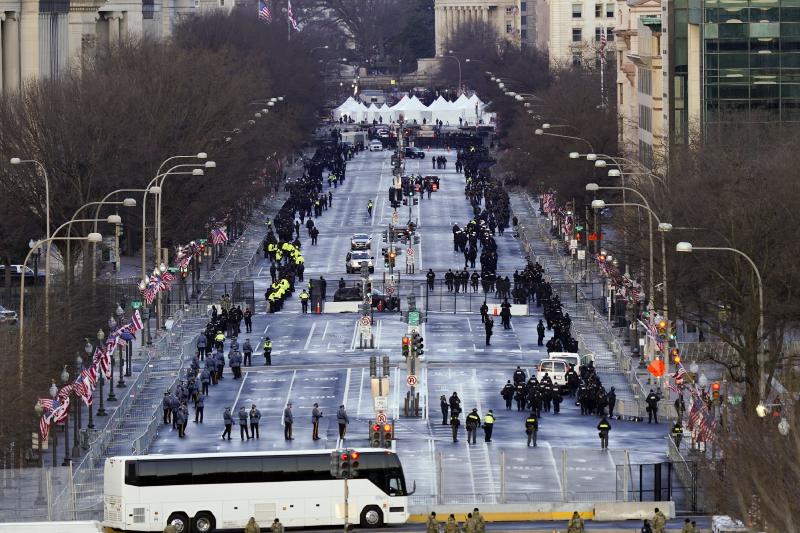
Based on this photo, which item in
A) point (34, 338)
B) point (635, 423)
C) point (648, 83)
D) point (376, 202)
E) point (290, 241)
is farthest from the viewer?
point (376, 202)

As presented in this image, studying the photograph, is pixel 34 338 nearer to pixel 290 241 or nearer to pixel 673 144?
pixel 673 144

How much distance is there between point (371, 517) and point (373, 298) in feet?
148

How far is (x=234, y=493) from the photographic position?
60.4 meters

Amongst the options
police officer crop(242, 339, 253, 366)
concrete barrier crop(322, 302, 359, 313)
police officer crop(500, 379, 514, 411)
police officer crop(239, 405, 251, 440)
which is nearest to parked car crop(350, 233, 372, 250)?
concrete barrier crop(322, 302, 359, 313)

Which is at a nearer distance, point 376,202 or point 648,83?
point 648,83

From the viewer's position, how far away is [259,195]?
145 metres

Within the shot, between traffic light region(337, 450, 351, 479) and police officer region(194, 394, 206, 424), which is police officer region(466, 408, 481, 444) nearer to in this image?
police officer region(194, 394, 206, 424)

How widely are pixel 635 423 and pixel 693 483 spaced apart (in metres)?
14.7

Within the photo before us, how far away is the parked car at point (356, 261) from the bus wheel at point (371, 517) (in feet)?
188

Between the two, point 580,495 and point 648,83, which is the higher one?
point 648,83

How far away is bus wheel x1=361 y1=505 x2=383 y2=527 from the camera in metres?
61.2

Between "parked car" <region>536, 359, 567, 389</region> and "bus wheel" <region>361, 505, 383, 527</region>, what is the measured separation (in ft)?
70.8

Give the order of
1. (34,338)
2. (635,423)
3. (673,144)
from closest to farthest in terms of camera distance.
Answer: (34,338) < (635,423) < (673,144)

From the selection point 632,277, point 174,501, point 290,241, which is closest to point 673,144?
point 632,277
